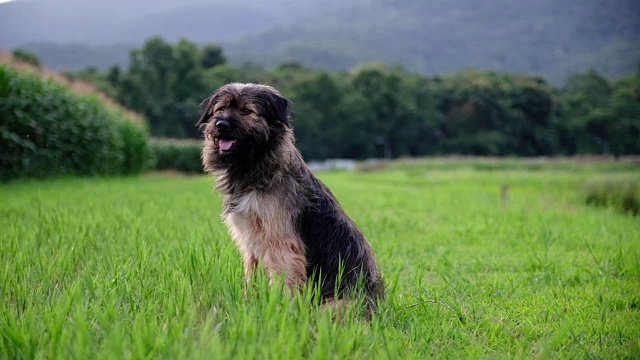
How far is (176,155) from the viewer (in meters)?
32.2

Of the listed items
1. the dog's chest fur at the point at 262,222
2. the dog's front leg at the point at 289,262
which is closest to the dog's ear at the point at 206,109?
the dog's chest fur at the point at 262,222

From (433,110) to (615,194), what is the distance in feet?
234

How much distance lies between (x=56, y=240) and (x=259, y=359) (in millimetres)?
3729

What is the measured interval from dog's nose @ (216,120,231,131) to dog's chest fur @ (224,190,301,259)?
0.56 metres

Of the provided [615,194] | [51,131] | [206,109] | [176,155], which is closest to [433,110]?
[176,155]

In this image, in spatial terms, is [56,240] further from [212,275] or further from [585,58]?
[585,58]

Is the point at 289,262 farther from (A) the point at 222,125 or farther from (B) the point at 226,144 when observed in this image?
(A) the point at 222,125

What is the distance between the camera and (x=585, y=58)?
178 m

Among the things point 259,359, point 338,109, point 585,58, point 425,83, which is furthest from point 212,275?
point 585,58

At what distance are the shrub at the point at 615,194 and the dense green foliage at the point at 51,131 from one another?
17.0 metres

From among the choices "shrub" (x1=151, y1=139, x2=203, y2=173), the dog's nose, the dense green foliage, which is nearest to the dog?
the dog's nose

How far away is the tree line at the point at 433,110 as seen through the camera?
7588 centimetres

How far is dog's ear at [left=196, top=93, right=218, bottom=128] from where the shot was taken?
446cm

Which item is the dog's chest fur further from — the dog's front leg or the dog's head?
the dog's head
